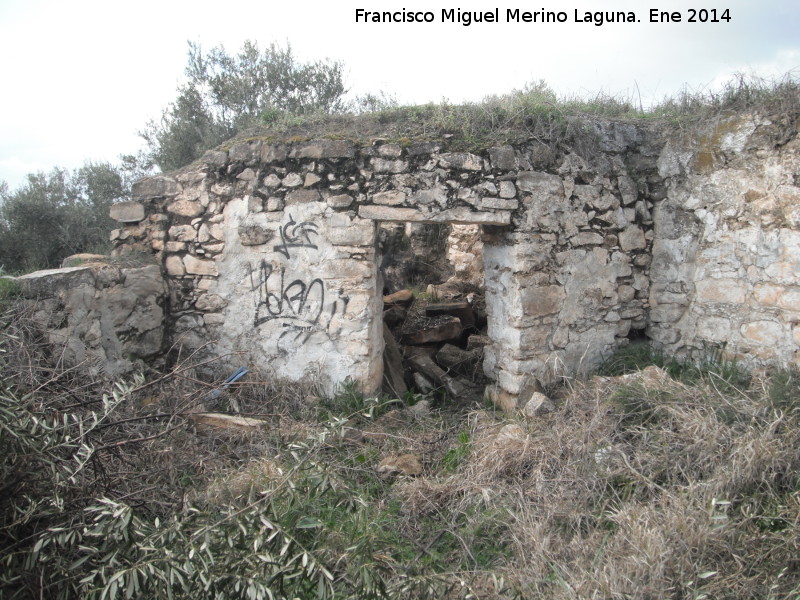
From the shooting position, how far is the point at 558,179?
4465 millimetres

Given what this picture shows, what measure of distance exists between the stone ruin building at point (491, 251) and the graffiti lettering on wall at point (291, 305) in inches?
0.4

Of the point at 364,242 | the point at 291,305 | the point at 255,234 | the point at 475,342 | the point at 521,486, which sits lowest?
the point at 521,486

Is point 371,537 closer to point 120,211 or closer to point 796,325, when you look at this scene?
point 796,325

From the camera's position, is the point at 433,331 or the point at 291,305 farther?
the point at 433,331

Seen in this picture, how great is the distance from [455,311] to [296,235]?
7.89 feet

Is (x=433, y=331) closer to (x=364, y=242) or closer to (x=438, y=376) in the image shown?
(x=438, y=376)

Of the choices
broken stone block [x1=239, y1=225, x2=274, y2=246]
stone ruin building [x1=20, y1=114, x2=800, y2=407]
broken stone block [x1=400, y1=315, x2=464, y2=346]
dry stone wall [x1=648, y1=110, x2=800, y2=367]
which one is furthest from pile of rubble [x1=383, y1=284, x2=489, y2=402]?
dry stone wall [x1=648, y1=110, x2=800, y2=367]

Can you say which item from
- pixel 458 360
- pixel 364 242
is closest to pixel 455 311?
pixel 458 360

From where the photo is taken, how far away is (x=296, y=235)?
4445mm

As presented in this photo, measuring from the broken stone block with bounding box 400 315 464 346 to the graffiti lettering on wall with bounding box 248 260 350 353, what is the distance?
60.9 inches

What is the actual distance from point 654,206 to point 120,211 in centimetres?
454

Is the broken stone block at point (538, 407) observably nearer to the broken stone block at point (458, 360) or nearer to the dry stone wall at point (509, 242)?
the dry stone wall at point (509, 242)

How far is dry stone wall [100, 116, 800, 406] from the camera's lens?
4.27 meters

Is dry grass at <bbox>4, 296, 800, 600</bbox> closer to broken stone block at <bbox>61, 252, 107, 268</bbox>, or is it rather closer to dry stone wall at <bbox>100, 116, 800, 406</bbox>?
dry stone wall at <bbox>100, 116, 800, 406</bbox>
